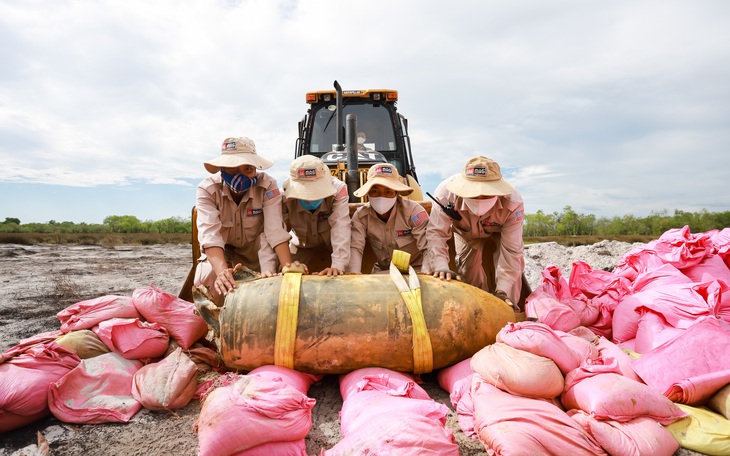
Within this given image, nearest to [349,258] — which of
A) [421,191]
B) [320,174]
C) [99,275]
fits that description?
[320,174]

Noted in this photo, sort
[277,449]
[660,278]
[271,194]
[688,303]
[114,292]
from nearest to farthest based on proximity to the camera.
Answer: [277,449]
[688,303]
[660,278]
[271,194]
[114,292]

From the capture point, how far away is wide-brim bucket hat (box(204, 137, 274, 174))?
3080mm

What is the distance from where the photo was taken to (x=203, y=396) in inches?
90.9

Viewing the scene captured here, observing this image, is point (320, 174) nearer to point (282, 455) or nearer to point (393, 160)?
point (282, 455)

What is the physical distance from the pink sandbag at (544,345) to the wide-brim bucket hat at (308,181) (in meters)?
1.71

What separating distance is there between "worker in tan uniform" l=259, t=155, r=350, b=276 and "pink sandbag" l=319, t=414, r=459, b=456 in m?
1.58

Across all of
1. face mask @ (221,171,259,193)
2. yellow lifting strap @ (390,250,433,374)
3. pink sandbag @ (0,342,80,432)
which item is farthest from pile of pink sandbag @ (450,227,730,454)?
pink sandbag @ (0,342,80,432)

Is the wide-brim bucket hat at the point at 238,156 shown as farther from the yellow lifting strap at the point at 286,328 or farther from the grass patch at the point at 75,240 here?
the grass patch at the point at 75,240

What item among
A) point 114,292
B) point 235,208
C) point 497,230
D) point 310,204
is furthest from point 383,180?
point 114,292

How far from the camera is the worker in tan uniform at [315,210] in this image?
3.27m

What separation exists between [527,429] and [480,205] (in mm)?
1830

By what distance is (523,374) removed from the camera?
6.43 ft

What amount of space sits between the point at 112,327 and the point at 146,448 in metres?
0.92

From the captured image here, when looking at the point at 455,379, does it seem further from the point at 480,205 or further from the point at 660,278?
the point at 660,278
